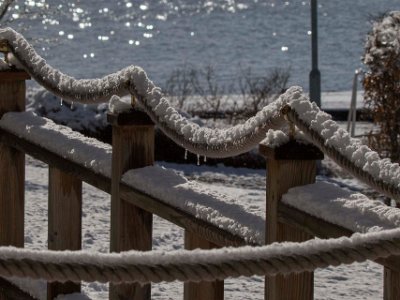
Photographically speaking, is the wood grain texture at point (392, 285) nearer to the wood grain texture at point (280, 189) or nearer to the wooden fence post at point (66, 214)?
the wood grain texture at point (280, 189)

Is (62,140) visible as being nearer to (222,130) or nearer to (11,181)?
(11,181)

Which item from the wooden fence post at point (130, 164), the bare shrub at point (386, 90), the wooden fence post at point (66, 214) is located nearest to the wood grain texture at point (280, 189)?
the wooden fence post at point (130, 164)

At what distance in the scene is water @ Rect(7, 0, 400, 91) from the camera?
59375mm

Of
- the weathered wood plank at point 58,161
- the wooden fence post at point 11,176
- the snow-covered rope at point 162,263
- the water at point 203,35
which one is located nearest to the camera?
the snow-covered rope at point 162,263

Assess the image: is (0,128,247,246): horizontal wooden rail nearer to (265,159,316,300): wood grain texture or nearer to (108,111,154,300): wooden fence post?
(108,111,154,300): wooden fence post

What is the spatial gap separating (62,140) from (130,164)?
0.69 meters

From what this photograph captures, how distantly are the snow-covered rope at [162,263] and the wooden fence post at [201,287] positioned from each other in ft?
4.21

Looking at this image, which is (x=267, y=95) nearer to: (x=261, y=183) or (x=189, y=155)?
(x=189, y=155)

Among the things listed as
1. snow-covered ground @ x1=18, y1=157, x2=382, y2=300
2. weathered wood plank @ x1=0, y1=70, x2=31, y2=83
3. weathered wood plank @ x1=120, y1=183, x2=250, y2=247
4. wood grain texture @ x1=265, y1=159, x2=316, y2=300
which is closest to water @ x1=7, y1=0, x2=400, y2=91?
snow-covered ground @ x1=18, y1=157, x2=382, y2=300

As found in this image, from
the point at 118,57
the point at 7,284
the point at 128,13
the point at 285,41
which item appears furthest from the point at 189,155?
the point at 128,13

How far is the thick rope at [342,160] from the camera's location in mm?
2811

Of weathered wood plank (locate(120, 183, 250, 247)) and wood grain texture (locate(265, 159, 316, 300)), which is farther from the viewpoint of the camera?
weathered wood plank (locate(120, 183, 250, 247))

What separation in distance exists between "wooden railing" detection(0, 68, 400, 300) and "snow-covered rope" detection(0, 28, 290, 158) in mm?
99

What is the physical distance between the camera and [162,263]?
7.93ft
